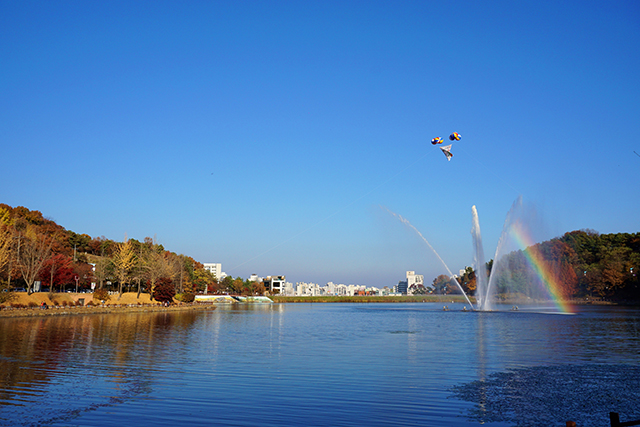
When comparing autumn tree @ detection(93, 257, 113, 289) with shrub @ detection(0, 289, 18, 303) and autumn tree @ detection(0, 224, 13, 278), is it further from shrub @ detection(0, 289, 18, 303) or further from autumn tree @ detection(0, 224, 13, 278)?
shrub @ detection(0, 289, 18, 303)

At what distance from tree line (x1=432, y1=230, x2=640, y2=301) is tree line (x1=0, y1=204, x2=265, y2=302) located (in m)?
87.5

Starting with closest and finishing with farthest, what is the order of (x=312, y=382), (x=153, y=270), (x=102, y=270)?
(x=312, y=382), (x=102, y=270), (x=153, y=270)

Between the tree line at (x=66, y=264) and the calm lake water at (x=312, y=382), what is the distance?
170ft

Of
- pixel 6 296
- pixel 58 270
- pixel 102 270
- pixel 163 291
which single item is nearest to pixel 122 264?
pixel 102 270

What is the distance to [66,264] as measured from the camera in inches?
3733

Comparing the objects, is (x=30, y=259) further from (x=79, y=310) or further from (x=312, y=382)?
(x=312, y=382)

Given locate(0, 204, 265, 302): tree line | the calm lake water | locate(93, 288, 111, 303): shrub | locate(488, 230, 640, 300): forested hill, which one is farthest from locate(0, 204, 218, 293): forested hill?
locate(488, 230, 640, 300): forested hill

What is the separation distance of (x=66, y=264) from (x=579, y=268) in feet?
459

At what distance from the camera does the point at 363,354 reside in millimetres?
31734

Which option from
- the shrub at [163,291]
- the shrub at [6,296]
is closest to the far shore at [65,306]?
the shrub at [6,296]

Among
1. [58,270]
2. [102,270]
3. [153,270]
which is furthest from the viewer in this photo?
[153,270]

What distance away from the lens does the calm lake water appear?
1559cm

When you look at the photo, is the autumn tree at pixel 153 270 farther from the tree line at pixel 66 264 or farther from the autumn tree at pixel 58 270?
the autumn tree at pixel 58 270

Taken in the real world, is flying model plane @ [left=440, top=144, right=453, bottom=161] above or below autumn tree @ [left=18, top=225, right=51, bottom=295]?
above
